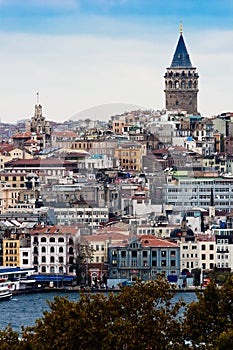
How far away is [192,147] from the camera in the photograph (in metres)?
58.0

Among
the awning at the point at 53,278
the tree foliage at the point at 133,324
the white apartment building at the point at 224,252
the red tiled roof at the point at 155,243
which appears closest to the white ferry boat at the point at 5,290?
the awning at the point at 53,278

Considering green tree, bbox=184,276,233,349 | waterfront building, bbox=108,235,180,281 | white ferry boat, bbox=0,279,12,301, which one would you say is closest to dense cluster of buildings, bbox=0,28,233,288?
waterfront building, bbox=108,235,180,281

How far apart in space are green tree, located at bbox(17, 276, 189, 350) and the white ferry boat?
14354 mm

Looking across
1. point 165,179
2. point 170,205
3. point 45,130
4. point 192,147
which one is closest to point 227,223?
point 170,205

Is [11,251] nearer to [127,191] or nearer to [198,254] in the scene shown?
[198,254]

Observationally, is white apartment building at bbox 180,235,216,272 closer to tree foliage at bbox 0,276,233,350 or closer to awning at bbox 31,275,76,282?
awning at bbox 31,275,76,282

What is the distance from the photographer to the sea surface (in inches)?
1105

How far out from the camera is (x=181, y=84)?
225 ft

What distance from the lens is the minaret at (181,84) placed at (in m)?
68.4

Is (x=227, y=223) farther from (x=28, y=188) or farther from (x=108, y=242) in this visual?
(x=28, y=188)

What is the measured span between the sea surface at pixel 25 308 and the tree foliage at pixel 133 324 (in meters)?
8.44

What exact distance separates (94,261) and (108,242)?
1.48 ft

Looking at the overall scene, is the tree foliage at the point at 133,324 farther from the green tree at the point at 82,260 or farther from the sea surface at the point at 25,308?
the green tree at the point at 82,260

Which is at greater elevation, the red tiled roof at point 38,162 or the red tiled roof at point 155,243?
the red tiled roof at point 38,162
